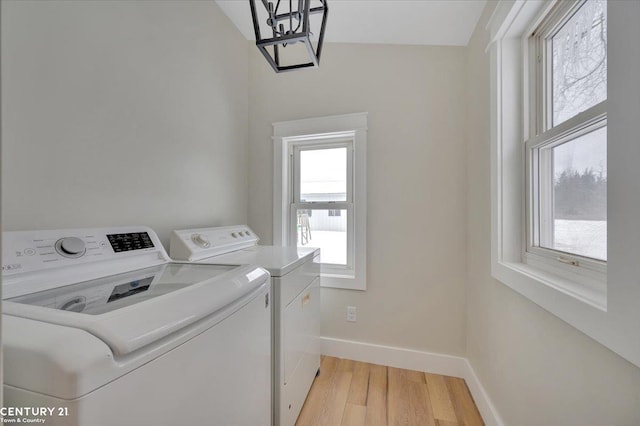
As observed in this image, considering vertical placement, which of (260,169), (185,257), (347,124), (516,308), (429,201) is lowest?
(516,308)

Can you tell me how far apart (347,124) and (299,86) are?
0.55 metres

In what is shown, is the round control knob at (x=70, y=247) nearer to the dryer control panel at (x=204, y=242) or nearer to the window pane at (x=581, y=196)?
the dryer control panel at (x=204, y=242)

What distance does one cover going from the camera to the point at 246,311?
964mm

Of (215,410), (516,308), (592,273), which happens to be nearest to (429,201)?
(516,308)

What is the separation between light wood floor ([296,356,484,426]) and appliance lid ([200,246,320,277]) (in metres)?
0.89

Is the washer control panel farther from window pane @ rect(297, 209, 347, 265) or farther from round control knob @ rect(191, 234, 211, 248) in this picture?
window pane @ rect(297, 209, 347, 265)

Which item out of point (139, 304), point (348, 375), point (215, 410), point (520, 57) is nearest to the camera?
point (139, 304)

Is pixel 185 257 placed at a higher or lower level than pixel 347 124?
lower

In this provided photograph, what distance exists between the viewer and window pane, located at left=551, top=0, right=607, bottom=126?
3.18ft

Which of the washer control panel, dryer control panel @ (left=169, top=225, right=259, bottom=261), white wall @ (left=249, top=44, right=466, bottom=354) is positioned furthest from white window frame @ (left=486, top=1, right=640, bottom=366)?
the washer control panel

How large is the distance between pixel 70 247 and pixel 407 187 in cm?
190

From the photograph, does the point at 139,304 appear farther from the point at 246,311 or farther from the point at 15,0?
the point at 15,0

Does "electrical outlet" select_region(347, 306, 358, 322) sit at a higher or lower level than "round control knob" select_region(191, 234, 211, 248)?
lower

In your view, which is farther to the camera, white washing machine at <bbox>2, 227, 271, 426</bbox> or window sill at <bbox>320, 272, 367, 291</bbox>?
window sill at <bbox>320, 272, 367, 291</bbox>
